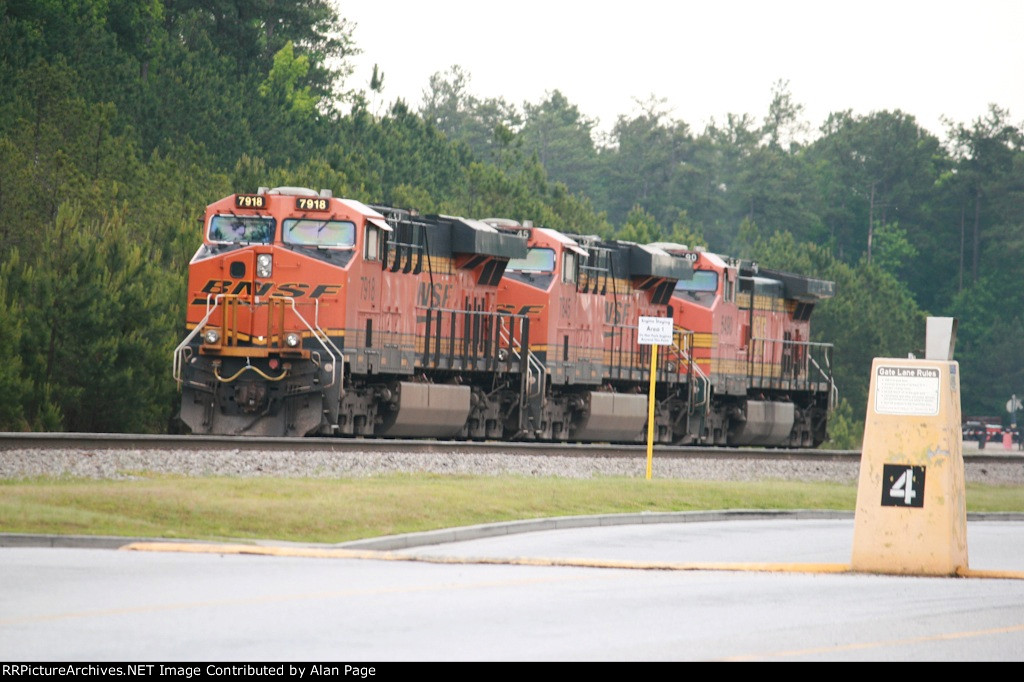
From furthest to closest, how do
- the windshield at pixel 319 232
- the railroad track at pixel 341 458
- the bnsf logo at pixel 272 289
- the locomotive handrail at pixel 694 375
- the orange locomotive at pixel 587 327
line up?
the locomotive handrail at pixel 694 375, the orange locomotive at pixel 587 327, the windshield at pixel 319 232, the bnsf logo at pixel 272 289, the railroad track at pixel 341 458

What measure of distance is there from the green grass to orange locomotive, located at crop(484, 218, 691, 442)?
927cm

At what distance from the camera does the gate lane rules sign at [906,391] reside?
14.4 meters

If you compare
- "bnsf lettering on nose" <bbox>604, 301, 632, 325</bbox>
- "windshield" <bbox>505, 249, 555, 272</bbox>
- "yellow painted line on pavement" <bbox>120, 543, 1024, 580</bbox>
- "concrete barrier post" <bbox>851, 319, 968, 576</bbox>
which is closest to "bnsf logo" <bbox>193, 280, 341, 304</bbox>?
"windshield" <bbox>505, 249, 555, 272</bbox>

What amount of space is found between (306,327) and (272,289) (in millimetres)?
916

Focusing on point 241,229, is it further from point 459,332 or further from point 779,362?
point 779,362

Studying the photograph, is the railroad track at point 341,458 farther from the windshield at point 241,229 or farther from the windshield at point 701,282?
the windshield at point 701,282

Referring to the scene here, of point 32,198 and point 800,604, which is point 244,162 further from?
point 800,604

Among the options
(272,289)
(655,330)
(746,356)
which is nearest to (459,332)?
(272,289)

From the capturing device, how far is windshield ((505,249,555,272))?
3500 cm

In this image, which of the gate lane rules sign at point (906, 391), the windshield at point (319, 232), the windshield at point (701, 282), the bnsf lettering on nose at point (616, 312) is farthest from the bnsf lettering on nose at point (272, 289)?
the gate lane rules sign at point (906, 391)

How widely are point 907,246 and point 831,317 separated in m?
41.8

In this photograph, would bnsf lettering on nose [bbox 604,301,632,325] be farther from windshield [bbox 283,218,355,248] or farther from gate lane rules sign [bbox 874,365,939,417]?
gate lane rules sign [bbox 874,365,939,417]

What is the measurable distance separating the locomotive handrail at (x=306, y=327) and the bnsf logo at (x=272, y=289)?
0.42ft

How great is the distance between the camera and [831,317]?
86.1 meters
